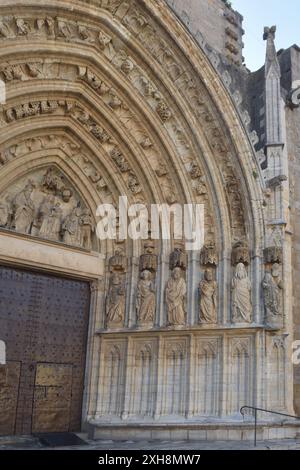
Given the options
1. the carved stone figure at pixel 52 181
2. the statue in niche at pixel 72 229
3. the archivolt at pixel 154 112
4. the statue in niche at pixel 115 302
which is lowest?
the statue in niche at pixel 115 302

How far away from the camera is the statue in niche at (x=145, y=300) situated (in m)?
8.73

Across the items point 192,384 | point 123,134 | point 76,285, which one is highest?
point 123,134

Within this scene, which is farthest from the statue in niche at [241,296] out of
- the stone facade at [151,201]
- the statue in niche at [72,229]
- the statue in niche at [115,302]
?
the statue in niche at [72,229]

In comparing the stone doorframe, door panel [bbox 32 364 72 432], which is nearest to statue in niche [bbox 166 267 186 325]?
the stone doorframe

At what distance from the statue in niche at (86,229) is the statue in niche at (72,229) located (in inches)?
2.3

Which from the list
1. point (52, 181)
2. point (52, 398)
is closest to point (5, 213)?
point (52, 181)

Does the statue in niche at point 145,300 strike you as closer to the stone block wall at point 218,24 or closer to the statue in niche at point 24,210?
the statue in niche at point 24,210

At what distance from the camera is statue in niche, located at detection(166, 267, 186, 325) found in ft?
28.1

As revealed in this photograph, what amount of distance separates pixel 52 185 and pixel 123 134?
1.41m

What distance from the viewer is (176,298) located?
8.65 meters

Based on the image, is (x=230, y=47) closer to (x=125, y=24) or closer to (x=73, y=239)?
(x=125, y=24)
